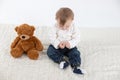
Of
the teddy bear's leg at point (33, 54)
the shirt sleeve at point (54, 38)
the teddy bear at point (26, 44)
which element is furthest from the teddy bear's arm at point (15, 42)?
the shirt sleeve at point (54, 38)

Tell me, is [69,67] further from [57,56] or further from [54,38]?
[54,38]

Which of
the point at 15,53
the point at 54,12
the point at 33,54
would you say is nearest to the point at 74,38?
the point at 33,54

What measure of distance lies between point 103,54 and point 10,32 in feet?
2.20

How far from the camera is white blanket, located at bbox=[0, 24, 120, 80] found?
1.57 metres

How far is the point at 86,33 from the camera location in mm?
1975

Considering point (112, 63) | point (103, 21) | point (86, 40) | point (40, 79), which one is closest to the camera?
point (40, 79)

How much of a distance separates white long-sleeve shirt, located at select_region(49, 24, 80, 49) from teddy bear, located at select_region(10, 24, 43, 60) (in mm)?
97

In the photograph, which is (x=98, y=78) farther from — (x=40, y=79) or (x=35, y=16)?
(x=35, y=16)

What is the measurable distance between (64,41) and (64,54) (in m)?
0.09

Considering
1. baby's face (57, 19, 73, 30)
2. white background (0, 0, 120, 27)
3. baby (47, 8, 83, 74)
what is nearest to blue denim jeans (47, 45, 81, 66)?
baby (47, 8, 83, 74)

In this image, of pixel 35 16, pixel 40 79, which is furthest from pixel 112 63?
pixel 35 16

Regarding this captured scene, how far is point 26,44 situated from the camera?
1725mm

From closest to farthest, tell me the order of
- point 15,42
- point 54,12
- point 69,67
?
point 69,67, point 15,42, point 54,12

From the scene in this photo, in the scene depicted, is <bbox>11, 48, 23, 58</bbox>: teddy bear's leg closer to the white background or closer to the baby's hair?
the baby's hair
